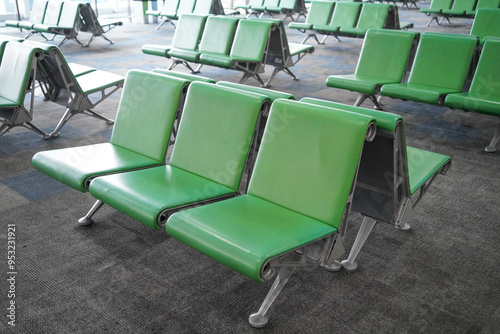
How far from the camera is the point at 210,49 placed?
20.0 ft

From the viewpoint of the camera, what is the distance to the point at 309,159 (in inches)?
83.3

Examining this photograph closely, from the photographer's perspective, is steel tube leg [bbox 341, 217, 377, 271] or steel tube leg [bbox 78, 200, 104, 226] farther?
steel tube leg [bbox 78, 200, 104, 226]

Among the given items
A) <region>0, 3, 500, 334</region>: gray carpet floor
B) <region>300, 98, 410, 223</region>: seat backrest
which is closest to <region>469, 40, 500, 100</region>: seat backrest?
<region>0, 3, 500, 334</region>: gray carpet floor

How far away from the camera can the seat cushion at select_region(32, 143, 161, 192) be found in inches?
98.2

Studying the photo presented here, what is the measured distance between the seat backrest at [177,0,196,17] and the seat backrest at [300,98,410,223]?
27.5 feet

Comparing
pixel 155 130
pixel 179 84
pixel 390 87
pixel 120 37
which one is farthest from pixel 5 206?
pixel 120 37

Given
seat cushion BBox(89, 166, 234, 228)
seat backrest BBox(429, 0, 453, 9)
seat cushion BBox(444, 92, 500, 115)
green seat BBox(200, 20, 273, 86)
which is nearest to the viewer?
seat cushion BBox(89, 166, 234, 228)

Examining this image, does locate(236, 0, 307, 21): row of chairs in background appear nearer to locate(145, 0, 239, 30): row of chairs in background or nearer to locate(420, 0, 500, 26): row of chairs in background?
locate(145, 0, 239, 30): row of chairs in background

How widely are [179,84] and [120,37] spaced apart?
777cm

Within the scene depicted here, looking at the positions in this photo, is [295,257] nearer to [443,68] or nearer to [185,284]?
[185,284]

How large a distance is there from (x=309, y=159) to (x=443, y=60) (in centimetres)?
307

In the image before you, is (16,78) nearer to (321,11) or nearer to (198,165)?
(198,165)

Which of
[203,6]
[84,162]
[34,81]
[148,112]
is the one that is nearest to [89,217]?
[84,162]

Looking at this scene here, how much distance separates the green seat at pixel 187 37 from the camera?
6238mm
